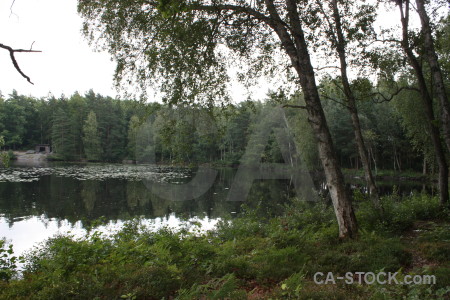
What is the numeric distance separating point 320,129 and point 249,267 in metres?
3.24

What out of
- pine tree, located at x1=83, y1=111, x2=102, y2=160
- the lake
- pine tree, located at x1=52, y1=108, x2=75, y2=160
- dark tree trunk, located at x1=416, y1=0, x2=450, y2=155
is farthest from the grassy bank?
pine tree, located at x1=52, y1=108, x2=75, y2=160

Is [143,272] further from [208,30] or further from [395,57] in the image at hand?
[395,57]

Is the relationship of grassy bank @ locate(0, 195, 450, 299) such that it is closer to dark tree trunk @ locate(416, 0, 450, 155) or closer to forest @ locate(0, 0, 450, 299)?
forest @ locate(0, 0, 450, 299)

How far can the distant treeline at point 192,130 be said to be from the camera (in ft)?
25.2

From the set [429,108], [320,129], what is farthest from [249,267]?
[429,108]

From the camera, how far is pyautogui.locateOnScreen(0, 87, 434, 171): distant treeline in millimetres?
7672

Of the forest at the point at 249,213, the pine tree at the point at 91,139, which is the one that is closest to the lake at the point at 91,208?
the forest at the point at 249,213

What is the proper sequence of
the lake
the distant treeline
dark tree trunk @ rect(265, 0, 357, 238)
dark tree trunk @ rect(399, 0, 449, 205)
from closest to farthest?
1. dark tree trunk @ rect(265, 0, 357, 238)
2. the distant treeline
3. dark tree trunk @ rect(399, 0, 449, 205)
4. the lake

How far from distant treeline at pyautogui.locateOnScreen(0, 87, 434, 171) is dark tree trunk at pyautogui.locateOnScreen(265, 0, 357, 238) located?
4.65 feet

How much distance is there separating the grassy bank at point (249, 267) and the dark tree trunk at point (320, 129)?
0.44 m

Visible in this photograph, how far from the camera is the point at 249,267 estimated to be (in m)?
5.18

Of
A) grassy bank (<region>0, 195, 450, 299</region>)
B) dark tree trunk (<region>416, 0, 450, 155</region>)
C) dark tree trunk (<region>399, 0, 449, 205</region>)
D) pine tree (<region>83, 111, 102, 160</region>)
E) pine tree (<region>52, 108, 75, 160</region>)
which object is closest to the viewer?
grassy bank (<region>0, 195, 450, 299</region>)

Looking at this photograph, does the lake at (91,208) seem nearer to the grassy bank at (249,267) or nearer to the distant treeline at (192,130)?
the distant treeline at (192,130)

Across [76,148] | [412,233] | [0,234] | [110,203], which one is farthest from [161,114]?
[76,148]
